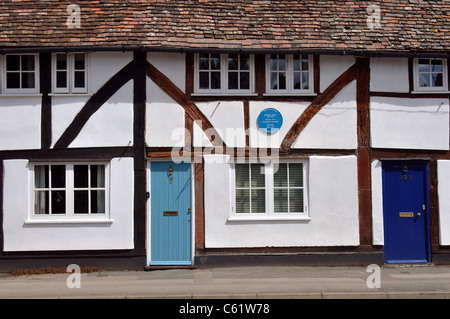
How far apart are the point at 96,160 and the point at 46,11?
3818mm

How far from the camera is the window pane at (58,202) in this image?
10.1 meters

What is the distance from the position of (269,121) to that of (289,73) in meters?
→ 1.20

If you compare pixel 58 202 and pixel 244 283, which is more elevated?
pixel 58 202

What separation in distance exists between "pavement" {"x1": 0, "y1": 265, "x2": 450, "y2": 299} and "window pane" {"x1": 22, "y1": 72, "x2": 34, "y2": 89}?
4.05 metres

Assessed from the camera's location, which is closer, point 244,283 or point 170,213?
point 244,283

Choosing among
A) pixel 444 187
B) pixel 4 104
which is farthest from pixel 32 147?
pixel 444 187

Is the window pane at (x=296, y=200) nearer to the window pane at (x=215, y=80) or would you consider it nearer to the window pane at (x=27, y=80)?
the window pane at (x=215, y=80)

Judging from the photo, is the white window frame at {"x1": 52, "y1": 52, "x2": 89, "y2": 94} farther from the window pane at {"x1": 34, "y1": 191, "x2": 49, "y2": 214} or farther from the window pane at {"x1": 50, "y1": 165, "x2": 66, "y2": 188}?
the window pane at {"x1": 34, "y1": 191, "x2": 49, "y2": 214}

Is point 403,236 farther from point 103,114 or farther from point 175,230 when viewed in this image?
point 103,114

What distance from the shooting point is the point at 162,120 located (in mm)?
10086

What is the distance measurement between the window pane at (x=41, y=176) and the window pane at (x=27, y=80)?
1.77m

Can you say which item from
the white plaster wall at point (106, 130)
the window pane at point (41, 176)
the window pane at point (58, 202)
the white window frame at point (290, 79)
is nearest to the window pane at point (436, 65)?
the white window frame at point (290, 79)

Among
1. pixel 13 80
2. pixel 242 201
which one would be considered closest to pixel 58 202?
pixel 13 80

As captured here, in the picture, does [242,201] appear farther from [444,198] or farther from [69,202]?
[444,198]
